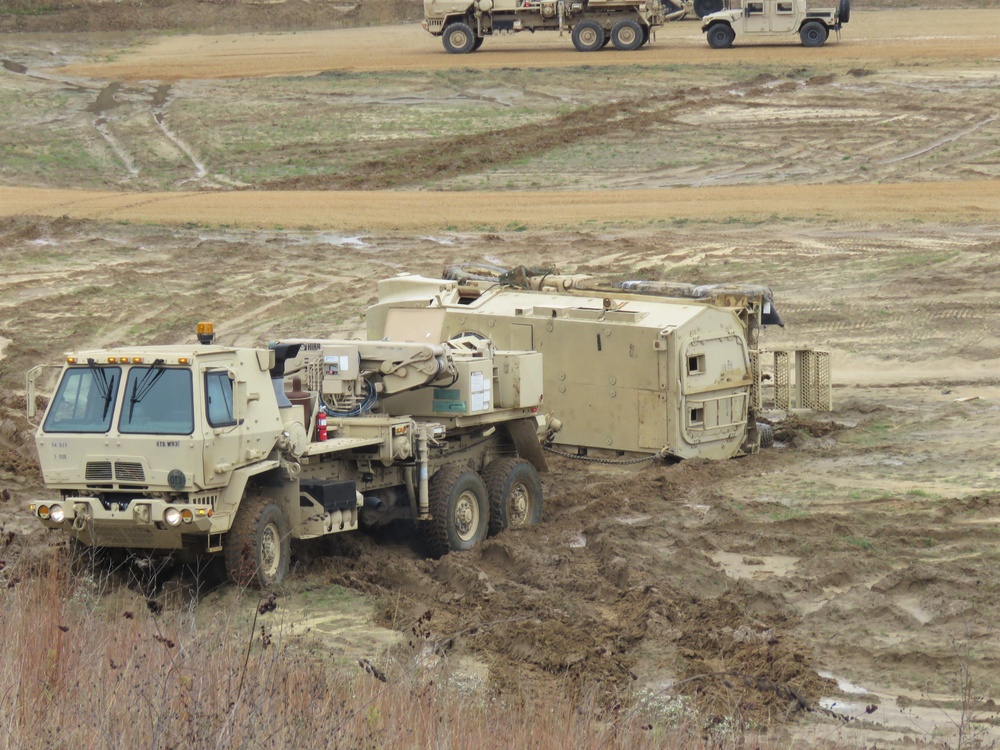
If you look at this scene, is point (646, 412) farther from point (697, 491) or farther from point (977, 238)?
point (977, 238)

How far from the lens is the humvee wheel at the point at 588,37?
4428cm

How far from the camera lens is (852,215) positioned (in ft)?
89.8

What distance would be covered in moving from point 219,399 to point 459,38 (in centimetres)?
3546

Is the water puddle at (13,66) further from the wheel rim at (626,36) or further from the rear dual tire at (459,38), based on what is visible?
the wheel rim at (626,36)

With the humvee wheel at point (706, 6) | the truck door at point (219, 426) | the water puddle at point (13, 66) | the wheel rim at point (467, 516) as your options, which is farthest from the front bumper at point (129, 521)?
the humvee wheel at point (706, 6)

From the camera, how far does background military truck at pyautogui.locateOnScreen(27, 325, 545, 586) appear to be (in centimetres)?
1092

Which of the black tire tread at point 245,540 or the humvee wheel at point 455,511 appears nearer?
the black tire tread at point 245,540

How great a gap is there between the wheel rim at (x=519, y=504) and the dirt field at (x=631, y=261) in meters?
0.32

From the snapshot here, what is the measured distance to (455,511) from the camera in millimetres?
13328

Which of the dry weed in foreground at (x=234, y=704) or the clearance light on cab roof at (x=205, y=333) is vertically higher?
the clearance light on cab roof at (x=205, y=333)

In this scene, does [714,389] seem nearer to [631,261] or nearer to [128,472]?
[128,472]

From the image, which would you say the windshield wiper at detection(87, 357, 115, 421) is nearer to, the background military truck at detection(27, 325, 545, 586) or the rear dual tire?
the background military truck at detection(27, 325, 545, 586)

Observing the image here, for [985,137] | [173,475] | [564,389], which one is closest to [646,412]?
[564,389]

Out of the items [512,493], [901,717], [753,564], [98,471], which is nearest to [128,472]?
[98,471]
